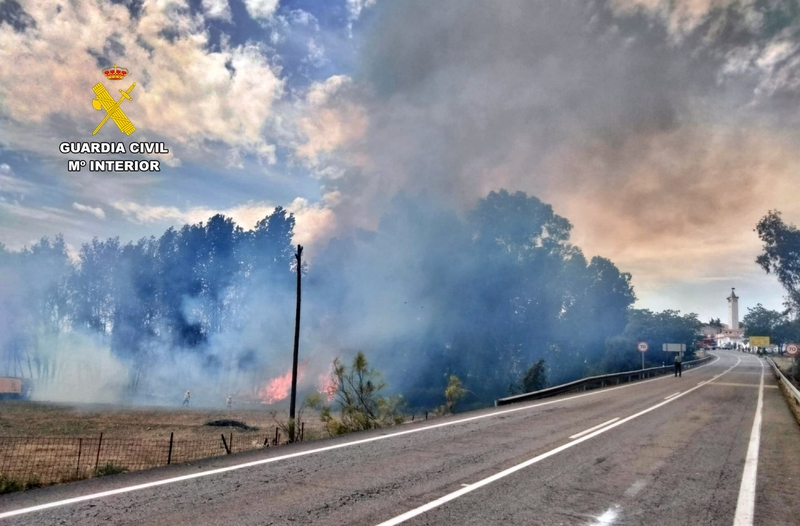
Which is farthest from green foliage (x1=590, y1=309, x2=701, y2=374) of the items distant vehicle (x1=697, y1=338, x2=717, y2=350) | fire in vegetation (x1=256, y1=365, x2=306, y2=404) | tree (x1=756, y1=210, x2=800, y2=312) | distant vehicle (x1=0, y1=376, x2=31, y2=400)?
distant vehicle (x1=697, y1=338, x2=717, y2=350)

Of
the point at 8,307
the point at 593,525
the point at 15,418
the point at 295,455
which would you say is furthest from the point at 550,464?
the point at 8,307

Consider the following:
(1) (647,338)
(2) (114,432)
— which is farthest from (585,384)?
(1) (647,338)

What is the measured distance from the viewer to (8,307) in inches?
2424

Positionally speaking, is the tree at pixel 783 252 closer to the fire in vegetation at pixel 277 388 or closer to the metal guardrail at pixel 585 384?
the metal guardrail at pixel 585 384

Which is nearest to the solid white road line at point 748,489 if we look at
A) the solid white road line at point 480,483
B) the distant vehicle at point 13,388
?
the solid white road line at point 480,483

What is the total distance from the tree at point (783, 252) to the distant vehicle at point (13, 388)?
7660 centimetres

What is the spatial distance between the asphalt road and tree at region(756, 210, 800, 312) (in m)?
35.3

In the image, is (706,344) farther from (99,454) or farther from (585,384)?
(99,454)

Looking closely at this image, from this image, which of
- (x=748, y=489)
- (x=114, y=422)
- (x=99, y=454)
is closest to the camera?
(x=748, y=489)

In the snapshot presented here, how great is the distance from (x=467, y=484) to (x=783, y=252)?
4416 cm

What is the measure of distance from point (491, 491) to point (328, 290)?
60492mm

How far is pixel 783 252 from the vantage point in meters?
38.5

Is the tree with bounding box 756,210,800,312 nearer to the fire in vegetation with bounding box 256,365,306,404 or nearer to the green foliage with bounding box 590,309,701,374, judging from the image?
the green foliage with bounding box 590,309,701,374

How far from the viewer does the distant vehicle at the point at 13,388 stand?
172 feet
